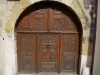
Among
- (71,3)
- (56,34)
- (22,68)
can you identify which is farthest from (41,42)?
(71,3)

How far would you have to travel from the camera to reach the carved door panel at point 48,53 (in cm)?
658

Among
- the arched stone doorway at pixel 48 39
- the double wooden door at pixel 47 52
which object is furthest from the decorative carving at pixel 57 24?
the double wooden door at pixel 47 52

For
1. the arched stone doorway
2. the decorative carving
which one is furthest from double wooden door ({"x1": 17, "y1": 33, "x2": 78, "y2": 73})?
the decorative carving

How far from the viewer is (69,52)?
262 inches

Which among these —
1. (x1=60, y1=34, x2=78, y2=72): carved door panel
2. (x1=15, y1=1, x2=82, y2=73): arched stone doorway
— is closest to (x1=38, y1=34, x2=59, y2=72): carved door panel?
(x1=15, y1=1, x2=82, y2=73): arched stone doorway

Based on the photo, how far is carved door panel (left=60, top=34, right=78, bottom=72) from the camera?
657cm

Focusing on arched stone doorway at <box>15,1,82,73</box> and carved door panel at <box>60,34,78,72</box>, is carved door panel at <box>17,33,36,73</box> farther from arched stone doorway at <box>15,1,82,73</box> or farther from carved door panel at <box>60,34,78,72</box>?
carved door panel at <box>60,34,78,72</box>

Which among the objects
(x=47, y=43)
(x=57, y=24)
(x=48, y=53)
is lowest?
(x=48, y=53)

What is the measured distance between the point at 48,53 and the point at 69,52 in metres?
0.56

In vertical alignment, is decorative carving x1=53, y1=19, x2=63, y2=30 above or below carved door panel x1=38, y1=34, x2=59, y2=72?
above

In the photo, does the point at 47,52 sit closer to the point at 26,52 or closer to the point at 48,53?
the point at 48,53

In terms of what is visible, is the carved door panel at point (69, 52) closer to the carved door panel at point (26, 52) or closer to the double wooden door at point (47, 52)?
the double wooden door at point (47, 52)

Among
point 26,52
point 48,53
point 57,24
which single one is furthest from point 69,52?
Result: point 26,52

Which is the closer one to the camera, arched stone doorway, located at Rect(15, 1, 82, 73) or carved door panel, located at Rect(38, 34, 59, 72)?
arched stone doorway, located at Rect(15, 1, 82, 73)
